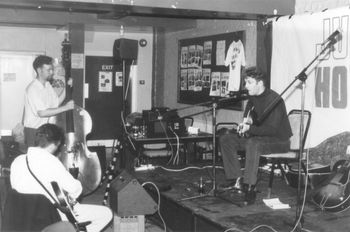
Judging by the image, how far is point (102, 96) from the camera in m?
10.2

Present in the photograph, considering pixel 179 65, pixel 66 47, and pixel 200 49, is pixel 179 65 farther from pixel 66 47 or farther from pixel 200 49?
pixel 66 47

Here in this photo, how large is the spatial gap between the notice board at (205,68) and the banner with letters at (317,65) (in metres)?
1.09

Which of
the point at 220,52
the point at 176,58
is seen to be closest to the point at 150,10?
the point at 220,52

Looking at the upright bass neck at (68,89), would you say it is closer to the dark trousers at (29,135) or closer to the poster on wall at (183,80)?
the dark trousers at (29,135)

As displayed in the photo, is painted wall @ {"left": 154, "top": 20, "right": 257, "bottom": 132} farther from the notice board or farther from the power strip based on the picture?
the power strip

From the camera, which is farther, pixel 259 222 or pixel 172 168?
pixel 172 168

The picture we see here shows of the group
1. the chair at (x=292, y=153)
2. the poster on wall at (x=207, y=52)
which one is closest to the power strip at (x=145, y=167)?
the chair at (x=292, y=153)

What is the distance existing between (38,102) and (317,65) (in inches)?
115

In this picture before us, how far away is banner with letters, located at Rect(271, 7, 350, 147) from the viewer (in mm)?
4824

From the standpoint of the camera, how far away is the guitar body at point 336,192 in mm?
4133

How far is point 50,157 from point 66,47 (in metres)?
2.50

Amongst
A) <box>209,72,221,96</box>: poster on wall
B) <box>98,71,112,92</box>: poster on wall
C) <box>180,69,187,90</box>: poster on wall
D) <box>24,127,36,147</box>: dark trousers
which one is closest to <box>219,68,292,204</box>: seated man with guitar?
<box>24,127,36,147</box>: dark trousers

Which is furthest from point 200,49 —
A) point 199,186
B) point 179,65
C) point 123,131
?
point 199,186

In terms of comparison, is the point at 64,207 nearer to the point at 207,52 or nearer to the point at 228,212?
the point at 228,212
